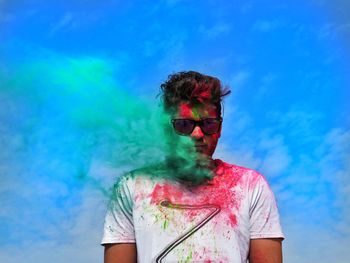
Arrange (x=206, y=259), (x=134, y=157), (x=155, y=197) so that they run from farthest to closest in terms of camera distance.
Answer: (x=134, y=157), (x=155, y=197), (x=206, y=259)

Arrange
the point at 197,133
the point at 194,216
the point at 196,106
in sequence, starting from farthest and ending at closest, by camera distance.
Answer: the point at 196,106 < the point at 197,133 < the point at 194,216

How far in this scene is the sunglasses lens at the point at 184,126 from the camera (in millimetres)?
4781

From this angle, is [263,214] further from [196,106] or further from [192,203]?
[196,106]

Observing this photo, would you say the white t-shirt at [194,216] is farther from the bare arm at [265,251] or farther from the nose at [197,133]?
the nose at [197,133]

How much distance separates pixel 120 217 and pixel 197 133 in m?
0.83

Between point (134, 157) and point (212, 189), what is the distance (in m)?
0.73

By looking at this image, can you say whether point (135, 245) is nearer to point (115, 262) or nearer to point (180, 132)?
point (115, 262)

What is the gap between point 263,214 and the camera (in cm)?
469

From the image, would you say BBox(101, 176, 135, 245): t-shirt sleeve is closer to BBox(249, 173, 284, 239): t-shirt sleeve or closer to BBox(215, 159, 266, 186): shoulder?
BBox(215, 159, 266, 186): shoulder

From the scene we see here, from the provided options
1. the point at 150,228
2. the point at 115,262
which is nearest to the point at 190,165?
the point at 150,228

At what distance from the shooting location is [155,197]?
4.78 metres

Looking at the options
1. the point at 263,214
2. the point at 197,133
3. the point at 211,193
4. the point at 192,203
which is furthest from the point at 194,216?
the point at 197,133

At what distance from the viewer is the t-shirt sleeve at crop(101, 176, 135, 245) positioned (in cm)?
473

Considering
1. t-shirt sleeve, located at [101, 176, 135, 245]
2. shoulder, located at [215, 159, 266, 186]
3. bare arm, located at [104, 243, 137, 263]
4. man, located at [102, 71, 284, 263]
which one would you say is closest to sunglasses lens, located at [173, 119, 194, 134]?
man, located at [102, 71, 284, 263]
